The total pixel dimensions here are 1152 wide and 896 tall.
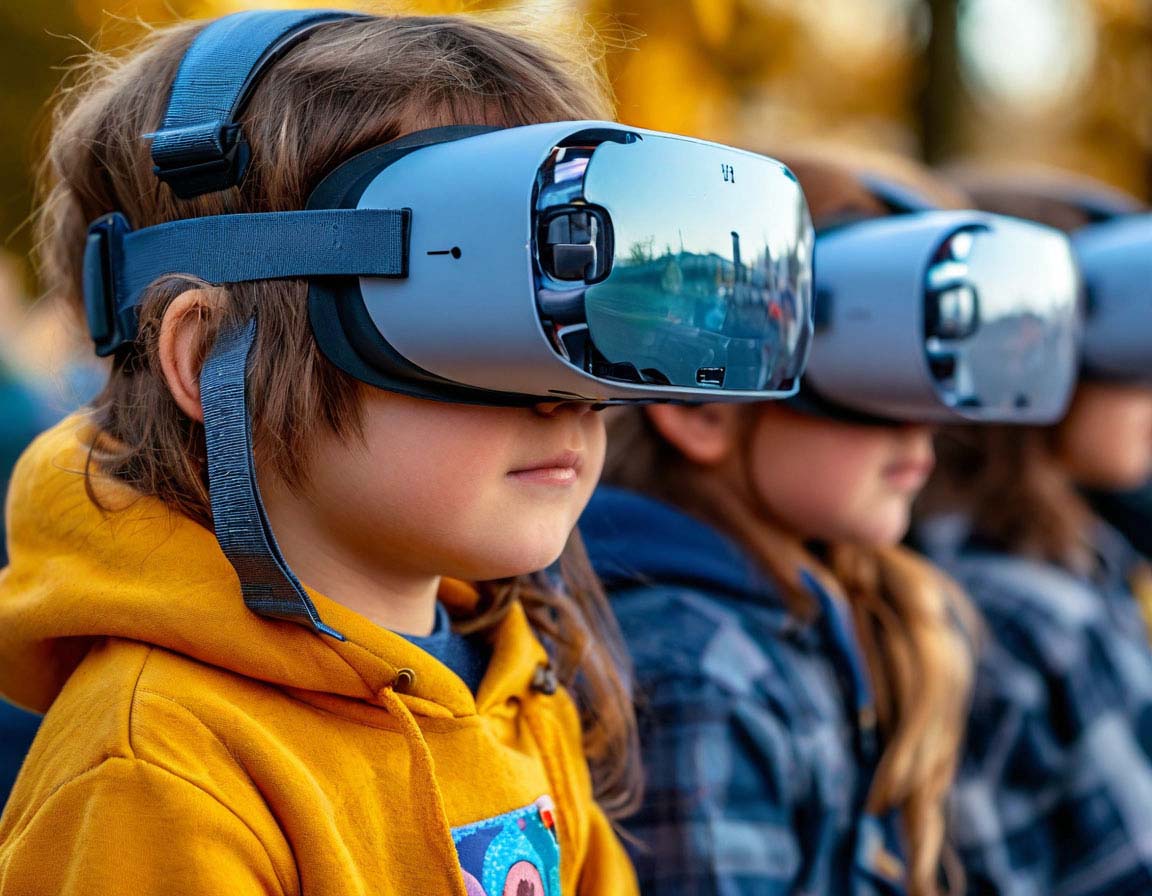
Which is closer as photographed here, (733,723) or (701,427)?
(733,723)

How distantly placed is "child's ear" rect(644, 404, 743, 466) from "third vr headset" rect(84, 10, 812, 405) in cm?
70

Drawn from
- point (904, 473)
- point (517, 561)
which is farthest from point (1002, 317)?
point (517, 561)

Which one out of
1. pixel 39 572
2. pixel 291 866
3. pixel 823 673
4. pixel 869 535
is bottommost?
pixel 823 673

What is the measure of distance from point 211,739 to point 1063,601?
6.34 ft

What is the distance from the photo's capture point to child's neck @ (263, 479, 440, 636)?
128cm

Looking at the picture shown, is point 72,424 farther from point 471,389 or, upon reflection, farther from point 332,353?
point 471,389

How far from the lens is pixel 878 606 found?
224 centimetres

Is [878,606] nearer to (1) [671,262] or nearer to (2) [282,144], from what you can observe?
(1) [671,262]

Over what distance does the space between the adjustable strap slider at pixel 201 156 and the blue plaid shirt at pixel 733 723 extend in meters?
0.85

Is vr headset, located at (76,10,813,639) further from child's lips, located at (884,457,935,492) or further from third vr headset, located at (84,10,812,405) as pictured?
child's lips, located at (884,457,935,492)

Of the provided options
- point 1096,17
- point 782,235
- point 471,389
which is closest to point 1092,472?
point 782,235

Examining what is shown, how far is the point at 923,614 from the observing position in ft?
7.34

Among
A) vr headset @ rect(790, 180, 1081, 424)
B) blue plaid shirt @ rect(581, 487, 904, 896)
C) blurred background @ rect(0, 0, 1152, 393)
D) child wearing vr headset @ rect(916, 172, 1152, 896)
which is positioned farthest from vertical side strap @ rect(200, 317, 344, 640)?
blurred background @ rect(0, 0, 1152, 393)

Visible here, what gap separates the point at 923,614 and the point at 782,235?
3.66 ft
